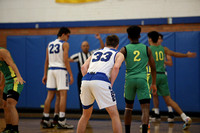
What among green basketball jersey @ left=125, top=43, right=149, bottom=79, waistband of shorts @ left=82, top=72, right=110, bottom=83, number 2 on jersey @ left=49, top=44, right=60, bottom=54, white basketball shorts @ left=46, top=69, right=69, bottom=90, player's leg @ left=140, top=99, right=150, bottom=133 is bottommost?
player's leg @ left=140, top=99, right=150, bottom=133

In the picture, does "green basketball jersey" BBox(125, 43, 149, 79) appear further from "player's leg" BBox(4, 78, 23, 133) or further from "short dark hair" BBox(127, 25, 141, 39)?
"player's leg" BBox(4, 78, 23, 133)

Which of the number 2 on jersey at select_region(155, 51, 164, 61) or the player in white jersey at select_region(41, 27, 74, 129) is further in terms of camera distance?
the number 2 on jersey at select_region(155, 51, 164, 61)

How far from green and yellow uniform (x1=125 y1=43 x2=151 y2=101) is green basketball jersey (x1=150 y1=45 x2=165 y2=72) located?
2.26 metres

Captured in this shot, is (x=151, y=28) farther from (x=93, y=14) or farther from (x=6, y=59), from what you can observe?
(x=6, y=59)

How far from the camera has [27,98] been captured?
439 inches

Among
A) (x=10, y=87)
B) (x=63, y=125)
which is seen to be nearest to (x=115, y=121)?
(x=10, y=87)

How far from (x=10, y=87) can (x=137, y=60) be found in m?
2.27

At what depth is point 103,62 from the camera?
4801 mm

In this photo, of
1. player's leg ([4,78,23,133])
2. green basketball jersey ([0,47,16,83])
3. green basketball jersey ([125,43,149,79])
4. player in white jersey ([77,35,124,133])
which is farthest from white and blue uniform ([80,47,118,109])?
green basketball jersey ([0,47,16,83])

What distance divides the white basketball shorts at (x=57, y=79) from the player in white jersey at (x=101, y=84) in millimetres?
2464

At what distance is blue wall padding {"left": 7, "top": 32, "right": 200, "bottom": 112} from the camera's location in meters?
10.0

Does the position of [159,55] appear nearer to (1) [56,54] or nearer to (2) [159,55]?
(2) [159,55]

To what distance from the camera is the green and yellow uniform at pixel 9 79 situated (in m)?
5.97

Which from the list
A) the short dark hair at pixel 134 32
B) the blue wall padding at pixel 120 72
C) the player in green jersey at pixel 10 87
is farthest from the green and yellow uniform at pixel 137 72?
the blue wall padding at pixel 120 72
